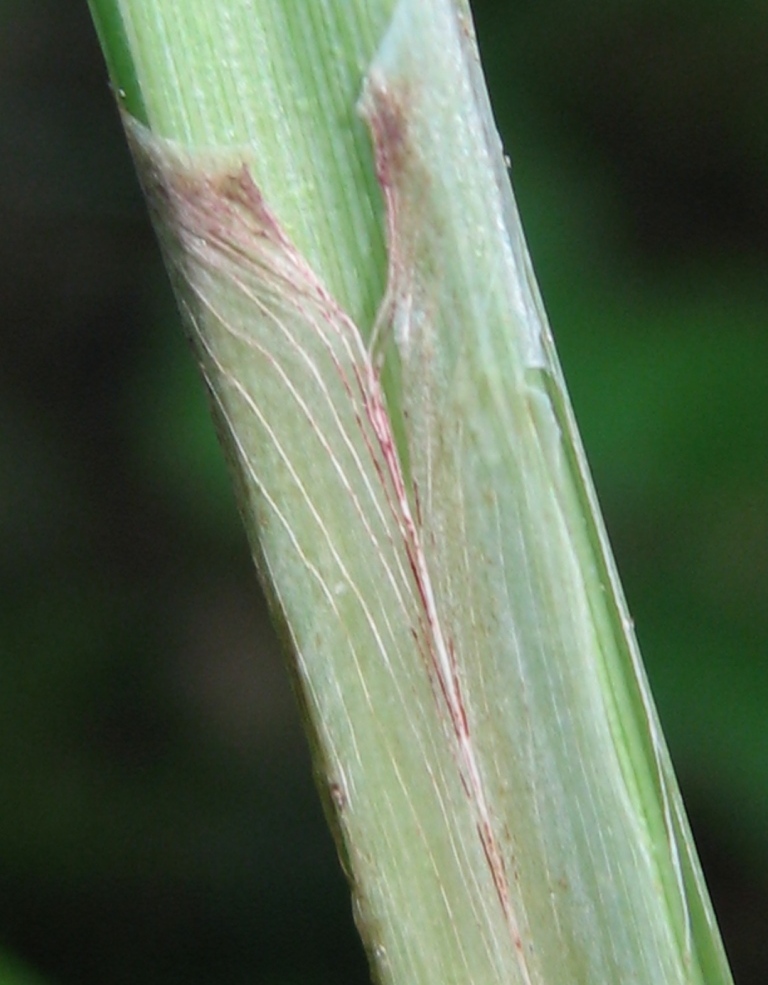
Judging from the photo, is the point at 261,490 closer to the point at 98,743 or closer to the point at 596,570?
the point at 596,570

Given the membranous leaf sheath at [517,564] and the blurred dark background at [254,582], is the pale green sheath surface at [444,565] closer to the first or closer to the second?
the membranous leaf sheath at [517,564]

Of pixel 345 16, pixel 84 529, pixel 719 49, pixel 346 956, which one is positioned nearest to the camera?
pixel 345 16

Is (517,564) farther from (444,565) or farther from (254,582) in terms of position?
(254,582)

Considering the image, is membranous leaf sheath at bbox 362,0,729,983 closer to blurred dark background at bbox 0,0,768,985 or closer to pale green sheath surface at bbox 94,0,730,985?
pale green sheath surface at bbox 94,0,730,985

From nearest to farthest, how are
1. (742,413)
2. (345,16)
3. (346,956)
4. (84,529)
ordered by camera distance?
(345,16), (742,413), (346,956), (84,529)

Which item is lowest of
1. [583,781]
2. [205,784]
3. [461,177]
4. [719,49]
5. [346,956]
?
[346,956]

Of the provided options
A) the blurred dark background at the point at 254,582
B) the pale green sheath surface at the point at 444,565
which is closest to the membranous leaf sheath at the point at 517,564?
the pale green sheath surface at the point at 444,565

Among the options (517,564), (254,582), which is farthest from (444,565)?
(254,582)

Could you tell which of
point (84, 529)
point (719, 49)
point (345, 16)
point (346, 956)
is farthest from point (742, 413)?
point (84, 529)
